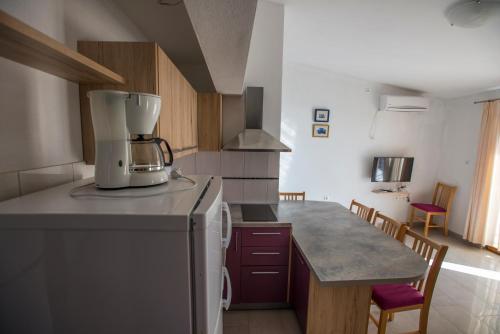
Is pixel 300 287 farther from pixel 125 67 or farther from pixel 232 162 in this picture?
pixel 125 67

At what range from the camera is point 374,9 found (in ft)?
6.75

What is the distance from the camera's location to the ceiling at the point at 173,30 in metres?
1.42

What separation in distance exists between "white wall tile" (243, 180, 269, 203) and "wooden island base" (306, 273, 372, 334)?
50.2 inches

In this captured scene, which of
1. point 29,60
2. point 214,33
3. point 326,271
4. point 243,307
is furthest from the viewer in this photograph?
point 243,307

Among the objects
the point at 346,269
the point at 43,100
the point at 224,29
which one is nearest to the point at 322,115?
the point at 346,269

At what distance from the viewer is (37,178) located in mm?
805

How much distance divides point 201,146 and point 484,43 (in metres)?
2.99

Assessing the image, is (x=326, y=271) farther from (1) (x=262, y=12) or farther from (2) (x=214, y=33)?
(1) (x=262, y=12)

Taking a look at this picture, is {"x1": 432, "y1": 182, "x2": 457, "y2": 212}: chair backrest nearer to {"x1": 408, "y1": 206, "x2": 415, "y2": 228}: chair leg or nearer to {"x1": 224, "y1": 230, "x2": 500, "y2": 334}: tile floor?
{"x1": 408, "y1": 206, "x2": 415, "y2": 228}: chair leg

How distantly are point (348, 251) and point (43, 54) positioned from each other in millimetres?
1973

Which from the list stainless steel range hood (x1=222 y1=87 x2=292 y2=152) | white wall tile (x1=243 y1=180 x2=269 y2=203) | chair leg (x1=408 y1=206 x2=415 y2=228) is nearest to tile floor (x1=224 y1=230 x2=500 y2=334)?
white wall tile (x1=243 y1=180 x2=269 y2=203)

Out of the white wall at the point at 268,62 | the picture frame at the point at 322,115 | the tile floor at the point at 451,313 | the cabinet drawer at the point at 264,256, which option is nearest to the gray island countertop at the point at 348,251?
the cabinet drawer at the point at 264,256

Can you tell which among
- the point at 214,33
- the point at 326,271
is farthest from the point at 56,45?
the point at 326,271

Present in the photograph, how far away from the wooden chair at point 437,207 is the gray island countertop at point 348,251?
102 inches
